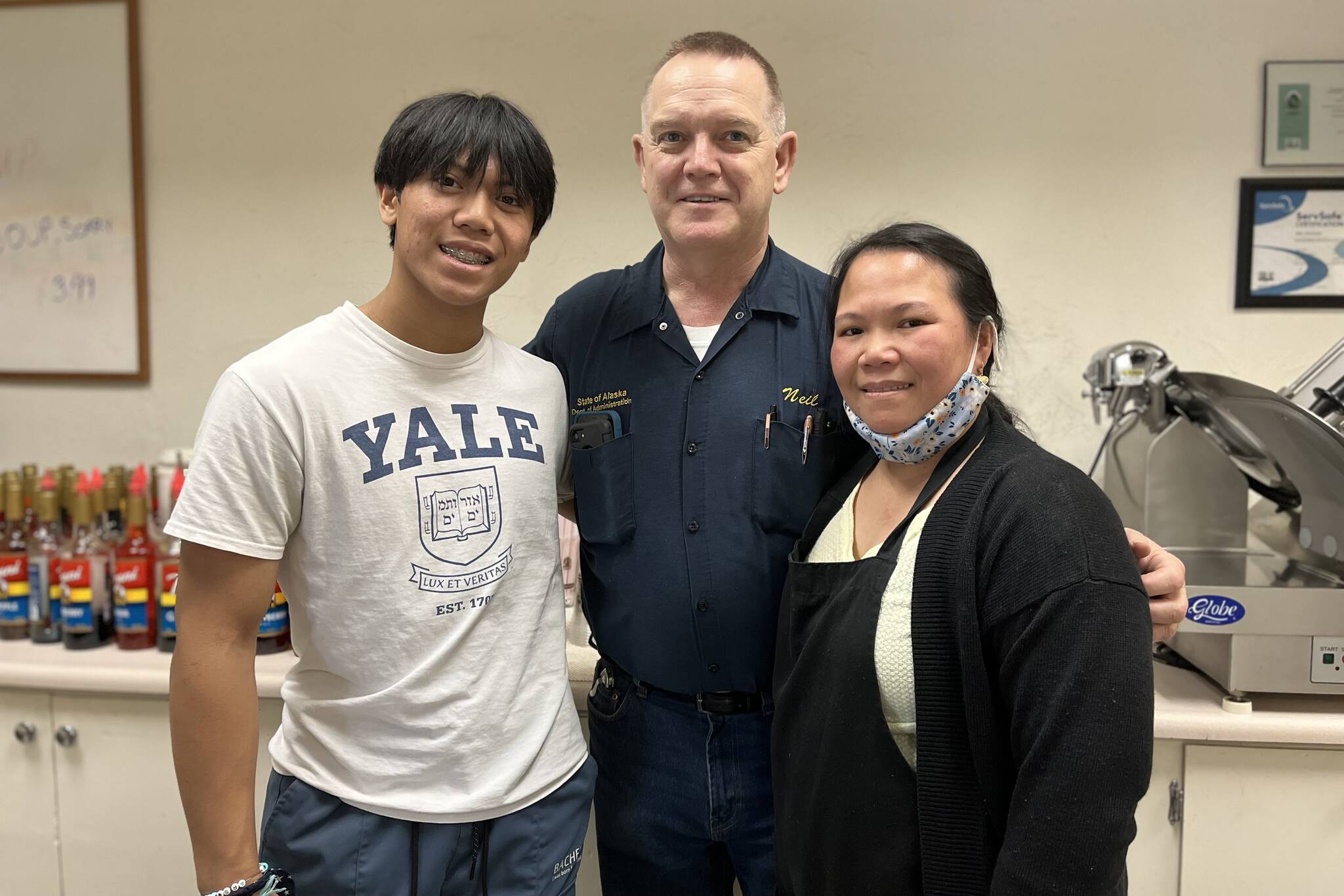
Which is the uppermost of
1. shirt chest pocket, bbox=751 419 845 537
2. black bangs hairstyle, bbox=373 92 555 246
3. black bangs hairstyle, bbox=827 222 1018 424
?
black bangs hairstyle, bbox=373 92 555 246

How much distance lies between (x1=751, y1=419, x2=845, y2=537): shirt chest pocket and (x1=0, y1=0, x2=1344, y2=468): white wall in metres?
0.99

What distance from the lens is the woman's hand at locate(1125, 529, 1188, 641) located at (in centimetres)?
113

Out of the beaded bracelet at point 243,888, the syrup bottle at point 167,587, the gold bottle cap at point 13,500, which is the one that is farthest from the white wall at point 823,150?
the beaded bracelet at point 243,888

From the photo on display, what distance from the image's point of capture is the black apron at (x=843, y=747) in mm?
1053

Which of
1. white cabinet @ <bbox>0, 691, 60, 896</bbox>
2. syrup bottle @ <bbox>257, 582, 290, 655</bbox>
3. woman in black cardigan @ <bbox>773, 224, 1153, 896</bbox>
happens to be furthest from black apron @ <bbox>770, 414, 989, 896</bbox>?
white cabinet @ <bbox>0, 691, 60, 896</bbox>

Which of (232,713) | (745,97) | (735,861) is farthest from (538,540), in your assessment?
(745,97)

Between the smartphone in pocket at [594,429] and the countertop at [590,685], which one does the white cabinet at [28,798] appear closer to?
the countertop at [590,685]

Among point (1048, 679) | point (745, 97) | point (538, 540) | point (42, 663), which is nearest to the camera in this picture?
point (1048, 679)

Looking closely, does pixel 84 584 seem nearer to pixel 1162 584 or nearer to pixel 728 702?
pixel 728 702

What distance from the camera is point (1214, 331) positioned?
2178 millimetres

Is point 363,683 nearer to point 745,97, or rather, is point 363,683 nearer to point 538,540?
point 538,540

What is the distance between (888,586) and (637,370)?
0.57 metres

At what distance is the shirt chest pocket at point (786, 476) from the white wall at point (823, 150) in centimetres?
99

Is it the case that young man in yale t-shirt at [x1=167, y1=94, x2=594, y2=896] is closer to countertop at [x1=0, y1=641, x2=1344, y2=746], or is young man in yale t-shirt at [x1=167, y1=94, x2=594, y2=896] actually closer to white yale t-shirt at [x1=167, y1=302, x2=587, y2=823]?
white yale t-shirt at [x1=167, y1=302, x2=587, y2=823]
